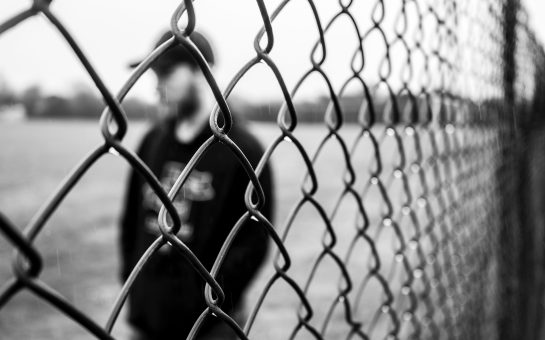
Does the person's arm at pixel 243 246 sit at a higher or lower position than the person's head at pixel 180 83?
lower

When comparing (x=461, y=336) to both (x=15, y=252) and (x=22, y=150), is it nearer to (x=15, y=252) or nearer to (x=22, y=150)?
(x=15, y=252)

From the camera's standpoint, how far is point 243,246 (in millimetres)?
2209

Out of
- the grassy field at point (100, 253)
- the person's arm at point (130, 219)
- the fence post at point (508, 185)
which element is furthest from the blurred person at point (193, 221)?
the fence post at point (508, 185)

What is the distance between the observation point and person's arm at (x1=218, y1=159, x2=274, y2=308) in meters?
2.17

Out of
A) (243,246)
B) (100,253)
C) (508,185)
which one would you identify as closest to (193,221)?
(243,246)

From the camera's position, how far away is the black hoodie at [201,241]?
2.15 metres

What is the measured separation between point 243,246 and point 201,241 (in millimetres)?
192

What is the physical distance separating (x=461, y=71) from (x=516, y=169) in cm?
148

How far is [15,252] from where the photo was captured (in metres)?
0.38

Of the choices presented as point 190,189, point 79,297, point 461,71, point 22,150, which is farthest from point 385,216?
point 22,150

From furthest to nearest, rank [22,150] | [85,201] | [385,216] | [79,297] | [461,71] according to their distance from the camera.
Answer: [22,150] < [85,201] < [79,297] < [461,71] < [385,216]

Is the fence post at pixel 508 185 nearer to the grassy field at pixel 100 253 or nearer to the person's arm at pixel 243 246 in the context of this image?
the grassy field at pixel 100 253

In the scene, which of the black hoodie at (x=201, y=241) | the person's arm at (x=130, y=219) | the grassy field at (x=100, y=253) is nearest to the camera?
the black hoodie at (x=201, y=241)

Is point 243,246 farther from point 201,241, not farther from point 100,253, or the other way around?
point 100,253
